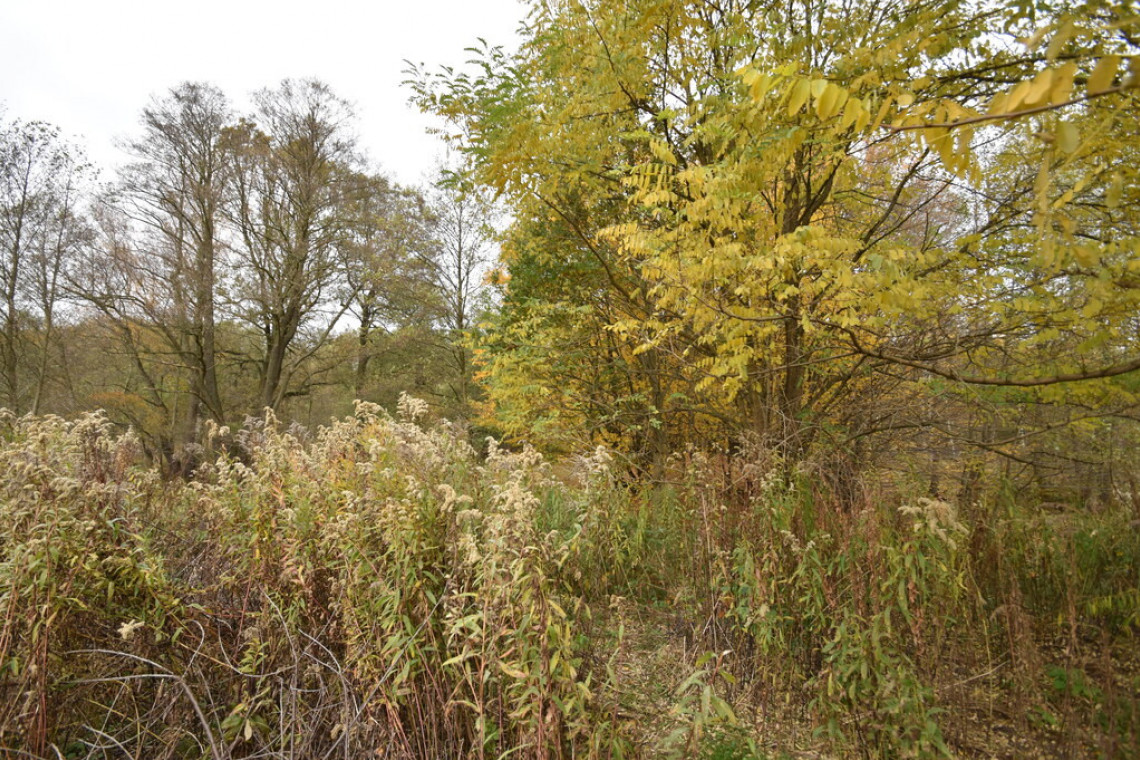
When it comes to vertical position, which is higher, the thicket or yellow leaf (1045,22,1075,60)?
yellow leaf (1045,22,1075,60)

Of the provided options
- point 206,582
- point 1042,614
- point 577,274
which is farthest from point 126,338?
point 1042,614

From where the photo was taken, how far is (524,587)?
2.02m

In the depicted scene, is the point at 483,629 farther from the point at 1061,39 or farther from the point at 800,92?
the point at 1061,39

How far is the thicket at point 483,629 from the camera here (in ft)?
6.59

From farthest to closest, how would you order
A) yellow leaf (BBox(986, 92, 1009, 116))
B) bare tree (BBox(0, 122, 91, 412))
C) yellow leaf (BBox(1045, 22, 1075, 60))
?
bare tree (BBox(0, 122, 91, 412))
yellow leaf (BBox(986, 92, 1009, 116))
yellow leaf (BBox(1045, 22, 1075, 60))

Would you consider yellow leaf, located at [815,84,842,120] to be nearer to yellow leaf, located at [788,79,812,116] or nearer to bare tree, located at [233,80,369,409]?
yellow leaf, located at [788,79,812,116]

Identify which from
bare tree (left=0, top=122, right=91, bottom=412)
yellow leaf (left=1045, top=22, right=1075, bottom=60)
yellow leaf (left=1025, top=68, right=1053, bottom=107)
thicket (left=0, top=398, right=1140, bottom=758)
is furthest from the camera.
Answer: bare tree (left=0, top=122, right=91, bottom=412)

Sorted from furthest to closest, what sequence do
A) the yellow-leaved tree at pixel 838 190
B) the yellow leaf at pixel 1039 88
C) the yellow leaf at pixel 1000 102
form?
the yellow-leaved tree at pixel 838 190, the yellow leaf at pixel 1000 102, the yellow leaf at pixel 1039 88

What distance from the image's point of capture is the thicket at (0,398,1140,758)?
201 centimetres

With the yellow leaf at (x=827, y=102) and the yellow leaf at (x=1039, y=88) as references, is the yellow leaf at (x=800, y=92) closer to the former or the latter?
the yellow leaf at (x=827, y=102)

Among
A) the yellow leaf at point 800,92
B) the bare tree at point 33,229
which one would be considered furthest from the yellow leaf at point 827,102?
the bare tree at point 33,229

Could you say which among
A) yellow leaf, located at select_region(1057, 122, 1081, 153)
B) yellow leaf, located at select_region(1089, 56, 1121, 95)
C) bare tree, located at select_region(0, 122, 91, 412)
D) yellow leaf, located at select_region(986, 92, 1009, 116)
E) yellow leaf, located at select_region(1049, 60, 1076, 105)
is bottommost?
yellow leaf, located at select_region(1057, 122, 1081, 153)

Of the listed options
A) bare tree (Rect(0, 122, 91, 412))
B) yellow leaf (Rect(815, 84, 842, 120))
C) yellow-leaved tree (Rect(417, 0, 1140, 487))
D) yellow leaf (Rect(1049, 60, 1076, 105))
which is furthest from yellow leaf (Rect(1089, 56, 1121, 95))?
bare tree (Rect(0, 122, 91, 412))

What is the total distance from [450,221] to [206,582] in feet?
54.4
